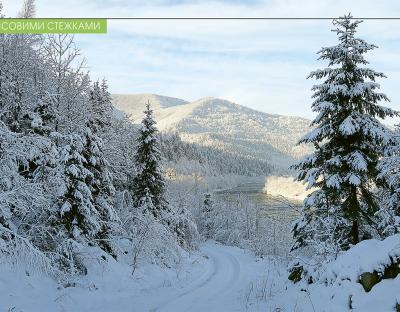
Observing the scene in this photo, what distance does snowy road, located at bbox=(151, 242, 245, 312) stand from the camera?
13609mm

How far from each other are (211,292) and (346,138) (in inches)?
349

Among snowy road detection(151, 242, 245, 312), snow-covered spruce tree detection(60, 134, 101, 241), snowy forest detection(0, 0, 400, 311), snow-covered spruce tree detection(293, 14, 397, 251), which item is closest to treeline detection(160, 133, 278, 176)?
snowy road detection(151, 242, 245, 312)

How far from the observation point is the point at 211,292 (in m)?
17.7

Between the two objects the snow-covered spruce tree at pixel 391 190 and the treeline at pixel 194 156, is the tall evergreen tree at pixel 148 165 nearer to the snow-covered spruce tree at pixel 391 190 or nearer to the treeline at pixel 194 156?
the snow-covered spruce tree at pixel 391 190

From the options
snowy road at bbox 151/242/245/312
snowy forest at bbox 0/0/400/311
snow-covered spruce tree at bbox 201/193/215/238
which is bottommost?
snow-covered spruce tree at bbox 201/193/215/238

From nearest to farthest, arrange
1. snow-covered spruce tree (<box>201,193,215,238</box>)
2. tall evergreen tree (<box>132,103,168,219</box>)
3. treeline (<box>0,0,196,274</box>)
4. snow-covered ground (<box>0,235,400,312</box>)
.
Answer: snow-covered ground (<box>0,235,400,312</box>) < treeline (<box>0,0,196,274</box>) < tall evergreen tree (<box>132,103,168,219</box>) < snow-covered spruce tree (<box>201,193,215,238</box>)

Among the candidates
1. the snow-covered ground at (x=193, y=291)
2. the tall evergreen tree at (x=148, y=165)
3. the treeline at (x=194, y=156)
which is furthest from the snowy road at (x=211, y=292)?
the treeline at (x=194, y=156)

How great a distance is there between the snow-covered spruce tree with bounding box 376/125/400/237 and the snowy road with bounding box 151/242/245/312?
643 cm

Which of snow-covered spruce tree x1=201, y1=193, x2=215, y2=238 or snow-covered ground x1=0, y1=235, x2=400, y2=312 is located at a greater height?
snow-covered ground x1=0, y1=235, x2=400, y2=312

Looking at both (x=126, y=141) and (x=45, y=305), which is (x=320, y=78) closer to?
(x=45, y=305)

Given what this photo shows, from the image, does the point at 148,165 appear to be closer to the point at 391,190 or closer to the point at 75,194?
the point at 75,194

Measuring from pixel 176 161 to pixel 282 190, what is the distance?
3849 centimetres

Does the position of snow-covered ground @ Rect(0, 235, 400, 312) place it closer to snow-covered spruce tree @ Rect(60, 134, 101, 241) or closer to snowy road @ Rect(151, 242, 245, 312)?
snowy road @ Rect(151, 242, 245, 312)

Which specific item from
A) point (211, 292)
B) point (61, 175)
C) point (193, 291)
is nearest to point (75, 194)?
point (61, 175)
